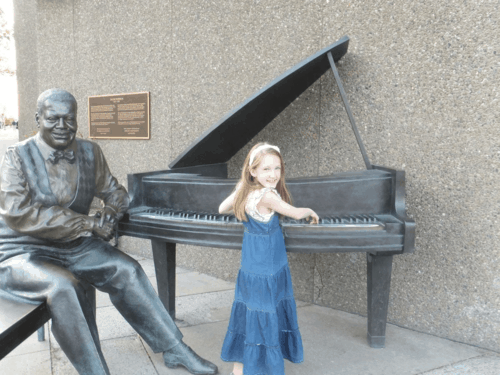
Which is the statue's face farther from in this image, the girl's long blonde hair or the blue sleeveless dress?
the blue sleeveless dress

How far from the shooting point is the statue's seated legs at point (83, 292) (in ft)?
6.60

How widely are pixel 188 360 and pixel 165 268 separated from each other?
2.47 feet

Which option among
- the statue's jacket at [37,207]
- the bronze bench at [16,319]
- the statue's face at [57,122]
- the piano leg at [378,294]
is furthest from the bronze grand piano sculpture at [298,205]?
the bronze bench at [16,319]

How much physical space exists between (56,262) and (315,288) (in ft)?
7.10

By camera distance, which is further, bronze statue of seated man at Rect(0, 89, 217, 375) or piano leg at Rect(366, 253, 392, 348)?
piano leg at Rect(366, 253, 392, 348)

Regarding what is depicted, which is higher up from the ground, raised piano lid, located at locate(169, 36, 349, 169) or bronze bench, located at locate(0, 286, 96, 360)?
raised piano lid, located at locate(169, 36, 349, 169)

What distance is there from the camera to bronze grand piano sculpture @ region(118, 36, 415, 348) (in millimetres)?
2254

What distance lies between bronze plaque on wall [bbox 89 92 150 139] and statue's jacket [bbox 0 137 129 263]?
242 cm

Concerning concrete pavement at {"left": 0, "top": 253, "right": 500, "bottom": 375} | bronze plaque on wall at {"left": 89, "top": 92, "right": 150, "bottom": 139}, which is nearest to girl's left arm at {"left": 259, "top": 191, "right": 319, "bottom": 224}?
concrete pavement at {"left": 0, "top": 253, "right": 500, "bottom": 375}

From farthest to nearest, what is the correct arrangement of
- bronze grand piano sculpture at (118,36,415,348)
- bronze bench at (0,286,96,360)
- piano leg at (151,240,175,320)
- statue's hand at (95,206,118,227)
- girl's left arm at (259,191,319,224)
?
piano leg at (151,240,175,320), statue's hand at (95,206,118,227), bronze grand piano sculpture at (118,36,415,348), girl's left arm at (259,191,319,224), bronze bench at (0,286,96,360)

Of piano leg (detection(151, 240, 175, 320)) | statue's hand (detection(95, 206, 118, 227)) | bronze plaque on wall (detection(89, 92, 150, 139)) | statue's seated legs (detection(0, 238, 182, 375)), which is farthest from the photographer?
bronze plaque on wall (detection(89, 92, 150, 139))

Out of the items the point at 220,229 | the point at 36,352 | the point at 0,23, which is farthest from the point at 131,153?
the point at 0,23

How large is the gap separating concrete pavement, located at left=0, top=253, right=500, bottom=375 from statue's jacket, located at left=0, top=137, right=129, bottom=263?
0.84 metres

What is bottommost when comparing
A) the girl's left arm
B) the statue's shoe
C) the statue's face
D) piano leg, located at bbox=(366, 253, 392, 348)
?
the statue's shoe
